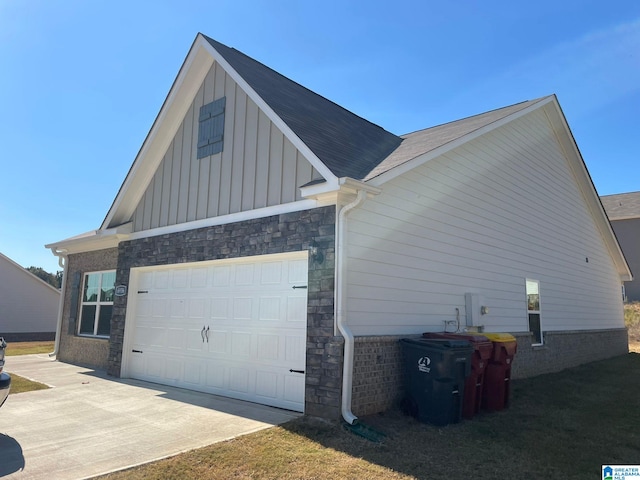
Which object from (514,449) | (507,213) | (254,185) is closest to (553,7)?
(507,213)

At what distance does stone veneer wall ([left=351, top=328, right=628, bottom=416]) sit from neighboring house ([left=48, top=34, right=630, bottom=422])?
0.03 metres

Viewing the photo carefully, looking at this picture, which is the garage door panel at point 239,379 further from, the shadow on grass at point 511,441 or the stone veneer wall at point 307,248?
the shadow on grass at point 511,441

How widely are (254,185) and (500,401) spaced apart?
5.66m

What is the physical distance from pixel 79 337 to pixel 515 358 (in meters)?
11.5

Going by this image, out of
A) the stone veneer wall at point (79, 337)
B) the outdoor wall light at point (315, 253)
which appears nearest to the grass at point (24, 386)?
the stone veneer wall at point (79, 337)

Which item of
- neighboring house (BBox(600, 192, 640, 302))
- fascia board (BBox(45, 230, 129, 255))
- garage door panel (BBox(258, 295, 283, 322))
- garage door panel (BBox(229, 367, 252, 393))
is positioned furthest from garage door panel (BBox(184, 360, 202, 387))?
neighboring house (BBox(600, 192, 640, 302))

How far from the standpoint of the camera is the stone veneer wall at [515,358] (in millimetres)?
6566

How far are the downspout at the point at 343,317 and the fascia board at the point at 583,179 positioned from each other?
29.6ft

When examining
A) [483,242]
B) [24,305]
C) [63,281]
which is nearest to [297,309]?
[483,242]

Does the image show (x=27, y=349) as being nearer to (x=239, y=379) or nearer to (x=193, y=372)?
(x=193, y=372)

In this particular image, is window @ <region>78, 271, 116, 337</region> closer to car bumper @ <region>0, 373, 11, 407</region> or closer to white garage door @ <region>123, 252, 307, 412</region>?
white garage door @ <region>123, 252, 307, 412</region>

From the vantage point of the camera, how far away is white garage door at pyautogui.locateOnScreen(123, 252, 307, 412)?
726 cm

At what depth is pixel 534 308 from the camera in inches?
470

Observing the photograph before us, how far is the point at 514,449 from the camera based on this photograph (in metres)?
5.55
